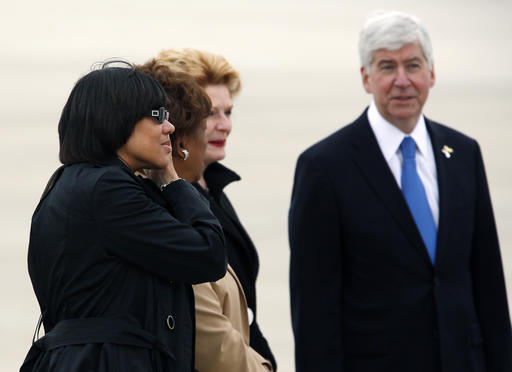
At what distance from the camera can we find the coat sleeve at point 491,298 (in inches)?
139

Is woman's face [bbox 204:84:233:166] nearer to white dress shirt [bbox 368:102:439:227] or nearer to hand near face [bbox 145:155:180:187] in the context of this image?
white dress shirt [bbox 368:102:439:227]

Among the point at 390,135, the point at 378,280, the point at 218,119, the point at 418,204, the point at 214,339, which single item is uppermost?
the point at 218,119

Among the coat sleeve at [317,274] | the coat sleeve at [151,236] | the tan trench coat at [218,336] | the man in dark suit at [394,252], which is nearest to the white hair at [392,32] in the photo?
the man in dark suit at [394,252]

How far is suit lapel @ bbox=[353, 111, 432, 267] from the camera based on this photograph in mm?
3457

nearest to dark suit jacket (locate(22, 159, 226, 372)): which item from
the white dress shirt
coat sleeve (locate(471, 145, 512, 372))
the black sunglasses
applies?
the black sunglasses

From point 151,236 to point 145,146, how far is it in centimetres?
24

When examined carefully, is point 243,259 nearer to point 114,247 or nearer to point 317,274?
point 317,274

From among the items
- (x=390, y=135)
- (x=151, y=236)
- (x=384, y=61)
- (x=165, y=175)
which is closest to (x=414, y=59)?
(x=384, y=61)

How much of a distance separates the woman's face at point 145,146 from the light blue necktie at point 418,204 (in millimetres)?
1022

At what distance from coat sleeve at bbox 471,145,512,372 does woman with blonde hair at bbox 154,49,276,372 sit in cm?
66

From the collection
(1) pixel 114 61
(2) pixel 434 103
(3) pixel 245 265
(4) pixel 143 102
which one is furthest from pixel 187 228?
(2) pixel 434 103

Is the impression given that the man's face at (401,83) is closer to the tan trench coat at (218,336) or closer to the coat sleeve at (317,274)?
the coat sleeve at (317,274)

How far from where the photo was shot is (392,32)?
3.58 m

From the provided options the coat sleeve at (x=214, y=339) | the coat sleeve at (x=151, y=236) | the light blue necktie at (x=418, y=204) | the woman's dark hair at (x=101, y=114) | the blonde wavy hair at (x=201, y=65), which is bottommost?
the coat sleeve at (x=214, y=339)
